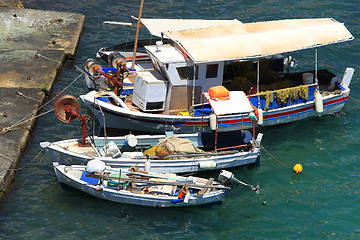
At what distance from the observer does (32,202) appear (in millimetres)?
18219

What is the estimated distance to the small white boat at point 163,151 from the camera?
19000 millimetres

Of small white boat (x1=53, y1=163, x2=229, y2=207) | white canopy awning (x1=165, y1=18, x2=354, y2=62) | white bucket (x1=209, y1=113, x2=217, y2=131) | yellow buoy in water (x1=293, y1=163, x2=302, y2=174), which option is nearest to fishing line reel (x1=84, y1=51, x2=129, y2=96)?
white canopy awning (x1=165, y1=18, x2=354, y2=62)

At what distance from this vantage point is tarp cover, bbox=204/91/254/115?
1953cm

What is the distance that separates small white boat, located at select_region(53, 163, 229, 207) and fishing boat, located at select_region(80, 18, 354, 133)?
3.18 meters

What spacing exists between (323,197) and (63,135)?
33.7ft

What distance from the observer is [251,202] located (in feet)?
61.3

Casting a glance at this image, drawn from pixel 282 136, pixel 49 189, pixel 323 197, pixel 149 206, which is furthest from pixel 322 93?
pixel 49 189

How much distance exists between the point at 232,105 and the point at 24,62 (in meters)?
11.5

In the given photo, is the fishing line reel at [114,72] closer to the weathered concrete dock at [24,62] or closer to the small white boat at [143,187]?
the weathered concrete dock at [24,62]

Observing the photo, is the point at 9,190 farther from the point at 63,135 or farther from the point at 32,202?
the point at 63,135

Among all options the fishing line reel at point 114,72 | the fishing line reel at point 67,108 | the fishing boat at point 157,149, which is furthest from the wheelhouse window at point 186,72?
the fishing line reel at point 67,108

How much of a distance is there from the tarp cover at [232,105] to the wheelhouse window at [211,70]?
5.56 ft

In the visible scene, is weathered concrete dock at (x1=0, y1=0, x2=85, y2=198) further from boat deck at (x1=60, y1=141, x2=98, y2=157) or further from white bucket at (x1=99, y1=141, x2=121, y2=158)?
white bucket at (x1=99, y1=141, x2=121, y2=158)

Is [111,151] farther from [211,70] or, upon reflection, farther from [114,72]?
[114,72]
